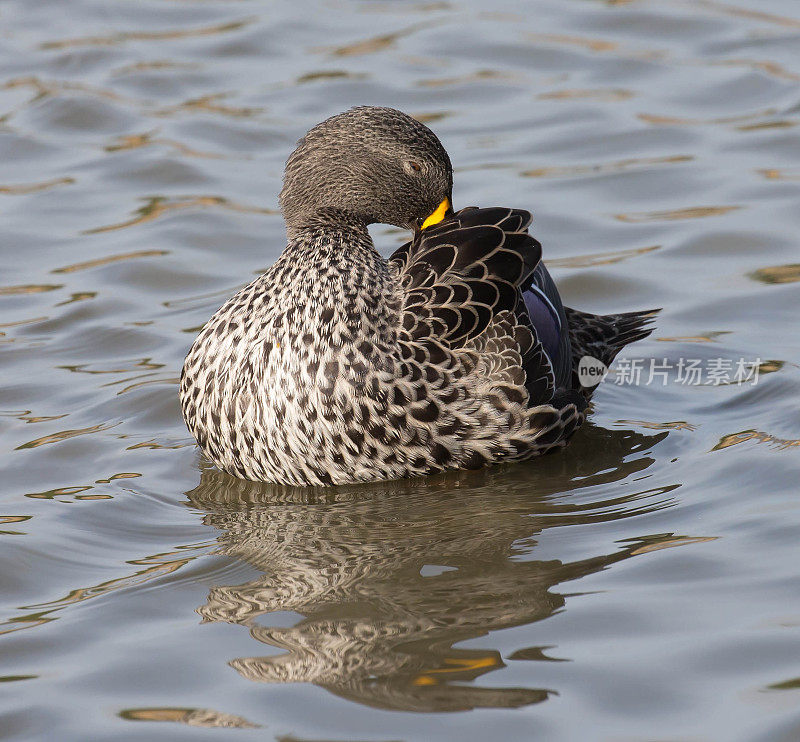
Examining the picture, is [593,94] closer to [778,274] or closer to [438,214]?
[778,274]

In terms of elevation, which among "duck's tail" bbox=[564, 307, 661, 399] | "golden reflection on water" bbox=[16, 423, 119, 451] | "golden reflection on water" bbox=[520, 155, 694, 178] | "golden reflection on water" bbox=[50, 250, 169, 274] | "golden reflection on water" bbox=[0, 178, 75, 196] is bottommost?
"golden reflection on water" bbox=[16, 423, 119, 451]

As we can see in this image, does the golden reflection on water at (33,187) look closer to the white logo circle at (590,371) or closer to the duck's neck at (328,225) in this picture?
the duck's neck at (328,225)

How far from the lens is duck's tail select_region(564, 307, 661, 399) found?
6.88 meters

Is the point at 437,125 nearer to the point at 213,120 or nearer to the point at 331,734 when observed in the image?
the point at 213,120

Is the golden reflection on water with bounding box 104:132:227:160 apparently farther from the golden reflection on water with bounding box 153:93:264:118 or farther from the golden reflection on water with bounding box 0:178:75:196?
the golden reflection on water with bounding box 0:178:75:196

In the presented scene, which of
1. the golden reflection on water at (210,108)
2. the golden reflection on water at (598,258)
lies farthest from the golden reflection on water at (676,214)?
the golden reflection on water at (210,108)

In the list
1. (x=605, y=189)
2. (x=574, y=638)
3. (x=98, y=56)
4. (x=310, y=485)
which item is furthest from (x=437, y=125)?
(x=574, y=638)

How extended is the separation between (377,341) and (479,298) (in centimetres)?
47

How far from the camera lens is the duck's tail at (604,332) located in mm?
6883

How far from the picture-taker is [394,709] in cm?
423

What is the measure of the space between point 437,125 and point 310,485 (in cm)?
510

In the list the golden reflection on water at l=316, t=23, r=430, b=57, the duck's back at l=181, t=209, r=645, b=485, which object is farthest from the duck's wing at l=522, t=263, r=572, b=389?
the golden reflection on water at l=316, t=23, r=430, b=57

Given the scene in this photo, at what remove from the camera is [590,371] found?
674 centimetres

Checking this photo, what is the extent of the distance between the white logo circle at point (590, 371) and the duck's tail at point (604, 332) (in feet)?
0.16
